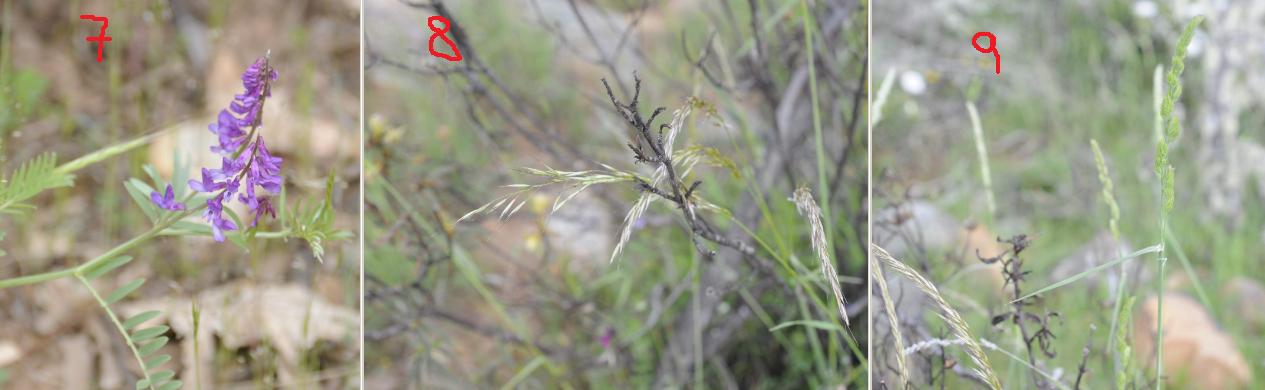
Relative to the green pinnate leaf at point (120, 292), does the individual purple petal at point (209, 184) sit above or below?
above

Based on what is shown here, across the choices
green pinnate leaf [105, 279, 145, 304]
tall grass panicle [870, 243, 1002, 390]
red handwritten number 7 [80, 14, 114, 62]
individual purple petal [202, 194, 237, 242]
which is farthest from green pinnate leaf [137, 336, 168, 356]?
red handwritten number 7 [80, 14, 114, 62]

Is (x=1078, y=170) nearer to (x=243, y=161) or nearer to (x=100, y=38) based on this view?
(x=243, y=161)

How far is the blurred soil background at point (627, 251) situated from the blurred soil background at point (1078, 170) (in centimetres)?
16

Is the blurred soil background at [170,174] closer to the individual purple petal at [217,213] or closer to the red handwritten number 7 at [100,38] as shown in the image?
the red handwritten number 7 at [100,38]

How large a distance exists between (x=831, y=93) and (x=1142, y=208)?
3.22ft

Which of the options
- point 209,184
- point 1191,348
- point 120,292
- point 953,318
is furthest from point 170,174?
point 1191,348

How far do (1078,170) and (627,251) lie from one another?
3.92 feet

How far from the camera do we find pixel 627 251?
203cm

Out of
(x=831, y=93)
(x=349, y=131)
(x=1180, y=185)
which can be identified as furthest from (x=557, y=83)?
(x=1180, y=185)

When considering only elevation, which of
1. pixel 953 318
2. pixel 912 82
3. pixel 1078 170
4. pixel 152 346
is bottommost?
pixel 152 346

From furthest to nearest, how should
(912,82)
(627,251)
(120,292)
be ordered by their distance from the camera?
1. (912,82)
2. (627,251)
3. (120,292)

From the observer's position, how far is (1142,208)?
2.29 meters

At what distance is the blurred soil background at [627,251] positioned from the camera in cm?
162

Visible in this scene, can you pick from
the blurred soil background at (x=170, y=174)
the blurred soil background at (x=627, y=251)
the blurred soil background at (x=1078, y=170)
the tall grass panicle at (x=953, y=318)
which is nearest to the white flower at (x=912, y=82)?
the blurred soil background at (x=1078, y=170)
